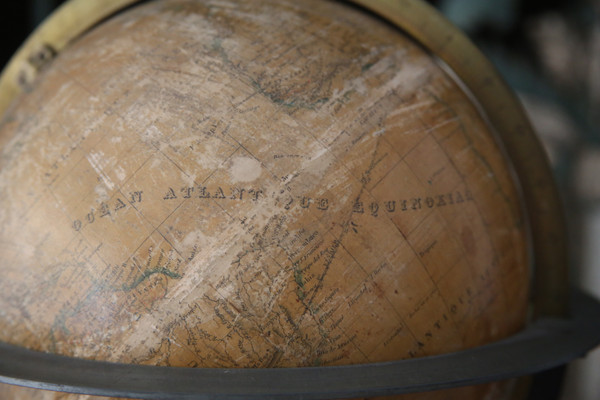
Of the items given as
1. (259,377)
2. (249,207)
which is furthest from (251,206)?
(259,377)

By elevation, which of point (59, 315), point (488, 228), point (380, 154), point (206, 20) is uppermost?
point (206, 20)

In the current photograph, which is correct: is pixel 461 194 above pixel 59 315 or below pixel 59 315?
below

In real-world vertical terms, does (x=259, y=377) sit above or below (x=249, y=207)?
below

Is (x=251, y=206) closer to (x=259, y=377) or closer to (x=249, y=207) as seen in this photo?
(x=249, y=207)

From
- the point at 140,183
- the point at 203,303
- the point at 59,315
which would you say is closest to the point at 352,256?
the point at 203,303

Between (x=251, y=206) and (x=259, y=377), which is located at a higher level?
(x=251, y=206)

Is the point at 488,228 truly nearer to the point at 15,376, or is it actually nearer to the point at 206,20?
the point at 206,20
